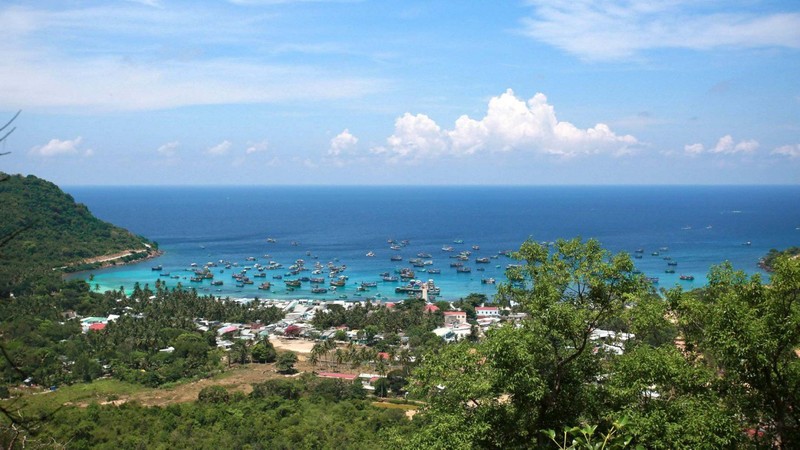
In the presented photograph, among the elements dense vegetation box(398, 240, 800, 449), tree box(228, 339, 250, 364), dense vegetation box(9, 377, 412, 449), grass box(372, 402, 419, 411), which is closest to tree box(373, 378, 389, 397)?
grass box(372, 402, 419, 411)

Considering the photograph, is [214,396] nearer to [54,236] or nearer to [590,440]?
[590,440]

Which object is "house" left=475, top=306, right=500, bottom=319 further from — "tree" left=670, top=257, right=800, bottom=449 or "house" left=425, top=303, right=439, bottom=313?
"tree" left=670, top=257, right=800, bottom=449

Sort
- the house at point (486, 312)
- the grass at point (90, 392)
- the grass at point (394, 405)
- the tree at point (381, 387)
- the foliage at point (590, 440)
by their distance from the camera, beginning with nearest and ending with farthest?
1. the foliage at point (590, 440)
2. the grass at point (90, 392)
3. the grass at point (394, 405)
4. the tree at point (381, 387)
5. the house at point (486, 312)

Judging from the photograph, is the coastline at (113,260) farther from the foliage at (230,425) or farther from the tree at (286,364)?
the foliage at (230,425)

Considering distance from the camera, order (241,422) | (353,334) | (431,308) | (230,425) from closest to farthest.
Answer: (230,425), (241,422), (353,334), (431,308)

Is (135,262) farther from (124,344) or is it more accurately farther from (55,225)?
(124,344)

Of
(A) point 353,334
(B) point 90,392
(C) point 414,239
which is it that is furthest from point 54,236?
(C) point 414,239

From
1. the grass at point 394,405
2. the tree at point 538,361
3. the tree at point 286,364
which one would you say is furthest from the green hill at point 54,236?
the tree at point 538,361
